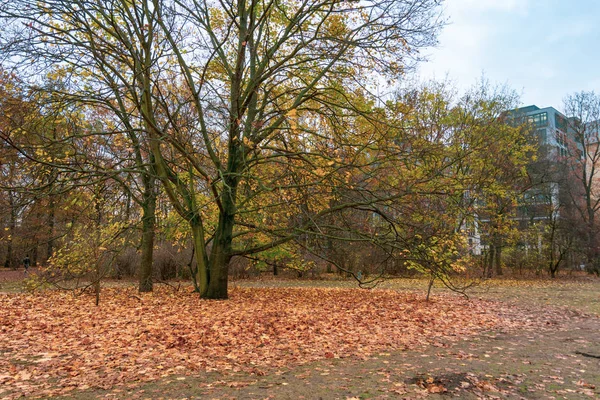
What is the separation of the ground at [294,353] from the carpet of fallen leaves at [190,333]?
26 mm

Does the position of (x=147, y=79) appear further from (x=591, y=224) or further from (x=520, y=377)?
(x=591, y=224)

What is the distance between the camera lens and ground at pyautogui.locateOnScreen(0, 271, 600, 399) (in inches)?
182

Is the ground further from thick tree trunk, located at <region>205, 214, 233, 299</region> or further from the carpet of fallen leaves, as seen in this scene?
thick tree trunk, located at <region>205, 214, 233, 299</region>

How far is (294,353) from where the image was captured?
6250 millimetres

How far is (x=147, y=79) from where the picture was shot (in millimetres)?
9883

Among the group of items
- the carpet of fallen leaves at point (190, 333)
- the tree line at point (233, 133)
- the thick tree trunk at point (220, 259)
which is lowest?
the carpet of fallen leaves at point (190, 333)

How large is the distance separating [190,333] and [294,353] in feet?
6.75

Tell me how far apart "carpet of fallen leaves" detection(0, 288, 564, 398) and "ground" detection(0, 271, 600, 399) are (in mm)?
26

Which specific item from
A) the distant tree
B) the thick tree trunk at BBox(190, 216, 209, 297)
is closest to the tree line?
the thick tree trunk at BBox(190, 216, 209, 297)

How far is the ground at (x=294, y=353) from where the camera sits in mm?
4633

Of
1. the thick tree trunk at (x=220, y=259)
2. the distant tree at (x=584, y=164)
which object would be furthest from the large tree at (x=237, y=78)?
the distant tree at (x=584, y=164)

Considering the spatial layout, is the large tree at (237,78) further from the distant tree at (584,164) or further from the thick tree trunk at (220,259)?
the distant tree at (584,164)

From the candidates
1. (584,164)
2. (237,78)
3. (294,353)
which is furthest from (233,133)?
(584,164)

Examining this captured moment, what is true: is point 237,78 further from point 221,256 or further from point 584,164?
point 584,164
